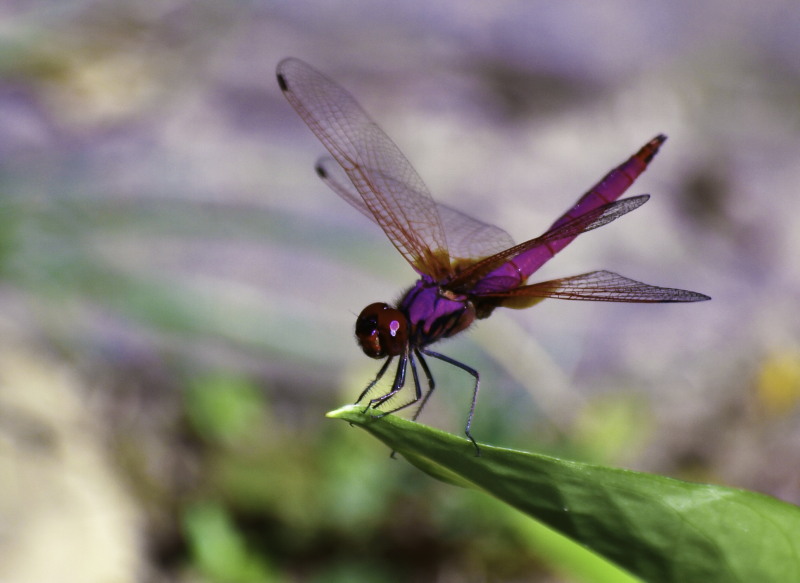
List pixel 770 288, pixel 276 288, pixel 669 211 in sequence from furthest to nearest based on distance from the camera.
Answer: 1. pixel 669 211
2. pixel 770 288
3. pixel 276 288

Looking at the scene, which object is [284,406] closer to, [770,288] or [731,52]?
[770,288]

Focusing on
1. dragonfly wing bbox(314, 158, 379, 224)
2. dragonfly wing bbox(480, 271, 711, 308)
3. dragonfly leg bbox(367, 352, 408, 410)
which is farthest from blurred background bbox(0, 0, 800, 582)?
dragonfly wing bbox(314, 158, 379, 224)

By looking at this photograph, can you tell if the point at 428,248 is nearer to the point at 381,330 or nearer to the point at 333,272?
the point at 381,330

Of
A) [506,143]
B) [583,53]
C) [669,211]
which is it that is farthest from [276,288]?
[583,53]

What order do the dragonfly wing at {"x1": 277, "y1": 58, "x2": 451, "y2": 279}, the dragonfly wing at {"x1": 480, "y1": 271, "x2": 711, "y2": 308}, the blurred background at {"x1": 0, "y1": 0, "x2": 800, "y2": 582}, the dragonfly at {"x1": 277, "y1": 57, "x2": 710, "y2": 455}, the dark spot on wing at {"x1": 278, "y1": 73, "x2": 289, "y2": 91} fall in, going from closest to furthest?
1. the dragonfly wing at {"x1": 480, "y1": 271, "x2": 711, "y2": 308}
2. the dragonfly at {"x1": 277, "y1": 57, "x2": 710, "y2": 455}
3. the dragonfly wing at {"x1": 277, "y1": 58, "x2": 451, "y2": 279}
4. the dark spot on wing at {"x1": 278, "y1": 73, "x2": 289, "y2": 91}
5. the blurred background at {"x1": 0, "y1": 0, "x2": 800, "y2": 582}

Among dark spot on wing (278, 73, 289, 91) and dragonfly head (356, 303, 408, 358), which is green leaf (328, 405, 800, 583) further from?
dark spot on wing (278, 73, 289, 91)

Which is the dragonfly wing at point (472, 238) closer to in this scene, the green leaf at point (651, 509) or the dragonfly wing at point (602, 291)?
the dragonfly wing at point (602, 291)

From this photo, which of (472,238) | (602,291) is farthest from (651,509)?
(472,238)
